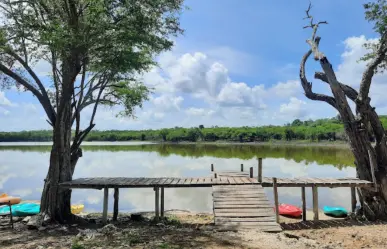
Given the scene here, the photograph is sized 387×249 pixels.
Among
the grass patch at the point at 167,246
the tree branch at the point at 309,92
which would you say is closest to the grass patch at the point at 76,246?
the grass patch at the point at 167,246

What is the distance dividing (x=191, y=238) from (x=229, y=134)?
80081mm

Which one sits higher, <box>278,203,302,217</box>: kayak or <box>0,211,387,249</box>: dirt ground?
<box>0,211,387,249</box>: dirt ground

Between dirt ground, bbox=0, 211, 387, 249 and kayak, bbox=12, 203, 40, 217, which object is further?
kayak, bbox=12, 203, 40, 217

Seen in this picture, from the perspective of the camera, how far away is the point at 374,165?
11961 millimetres

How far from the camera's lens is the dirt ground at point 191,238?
27.1ft

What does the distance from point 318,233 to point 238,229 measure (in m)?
2.61

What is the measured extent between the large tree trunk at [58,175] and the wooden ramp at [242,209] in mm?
5173

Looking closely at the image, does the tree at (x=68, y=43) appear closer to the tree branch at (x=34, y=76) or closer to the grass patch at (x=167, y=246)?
the tree branch at (x=34, y=76)

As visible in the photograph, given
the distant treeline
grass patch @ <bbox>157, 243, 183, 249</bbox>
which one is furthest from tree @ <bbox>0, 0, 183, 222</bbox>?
the distant treeline

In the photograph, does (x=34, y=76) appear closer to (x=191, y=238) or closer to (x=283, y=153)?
(x=191, y=238)

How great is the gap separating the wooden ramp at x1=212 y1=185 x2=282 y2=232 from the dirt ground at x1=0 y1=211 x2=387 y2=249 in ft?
1.36

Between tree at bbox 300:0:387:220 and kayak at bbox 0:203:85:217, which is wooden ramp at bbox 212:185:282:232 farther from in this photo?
kayak at bbox 0:203:85:217

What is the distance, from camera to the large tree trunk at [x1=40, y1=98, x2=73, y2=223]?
11344mm

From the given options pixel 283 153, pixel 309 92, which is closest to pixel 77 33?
pixel 309 92
